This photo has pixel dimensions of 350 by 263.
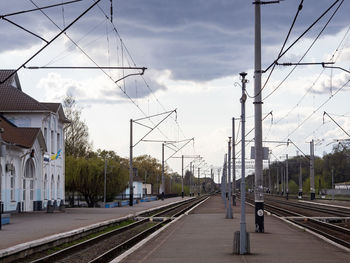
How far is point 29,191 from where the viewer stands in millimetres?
46500

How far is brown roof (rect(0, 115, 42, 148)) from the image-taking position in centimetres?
4331

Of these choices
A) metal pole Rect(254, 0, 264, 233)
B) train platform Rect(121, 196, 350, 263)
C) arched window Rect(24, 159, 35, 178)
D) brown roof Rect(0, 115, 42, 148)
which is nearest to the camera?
train platform Rect(121, 196, 350, 263)

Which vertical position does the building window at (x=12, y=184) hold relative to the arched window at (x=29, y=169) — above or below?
below

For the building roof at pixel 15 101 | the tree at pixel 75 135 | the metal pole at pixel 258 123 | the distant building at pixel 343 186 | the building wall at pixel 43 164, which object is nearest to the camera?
the metal pole at pixel 258 123

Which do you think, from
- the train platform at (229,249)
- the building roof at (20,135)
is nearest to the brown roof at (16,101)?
the building roof at (20,135)

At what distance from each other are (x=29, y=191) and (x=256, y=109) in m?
25.6

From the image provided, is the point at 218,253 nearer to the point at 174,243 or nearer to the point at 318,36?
the point at 174,243

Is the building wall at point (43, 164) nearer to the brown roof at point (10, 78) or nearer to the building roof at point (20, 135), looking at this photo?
the building roof at point (20, 135)

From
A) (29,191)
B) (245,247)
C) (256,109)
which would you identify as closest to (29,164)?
(29,191)

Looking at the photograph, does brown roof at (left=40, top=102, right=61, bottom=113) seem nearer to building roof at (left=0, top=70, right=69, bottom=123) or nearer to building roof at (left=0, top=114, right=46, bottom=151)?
building roof at (left=0, top=70, right=69, bottom=123)

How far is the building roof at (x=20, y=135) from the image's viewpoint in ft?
142

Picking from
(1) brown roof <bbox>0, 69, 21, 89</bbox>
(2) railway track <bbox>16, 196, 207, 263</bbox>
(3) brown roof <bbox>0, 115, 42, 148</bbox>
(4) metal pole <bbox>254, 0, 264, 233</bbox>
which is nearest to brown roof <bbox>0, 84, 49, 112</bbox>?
(1) brown roof <bbox>0, 69, 21, 89</bbox>

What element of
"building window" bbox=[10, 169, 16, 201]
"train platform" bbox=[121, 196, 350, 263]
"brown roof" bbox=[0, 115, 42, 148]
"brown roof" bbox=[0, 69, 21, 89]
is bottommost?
"train platform" bbox=[121, 196, 350, 263]

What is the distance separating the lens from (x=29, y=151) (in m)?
45.2
